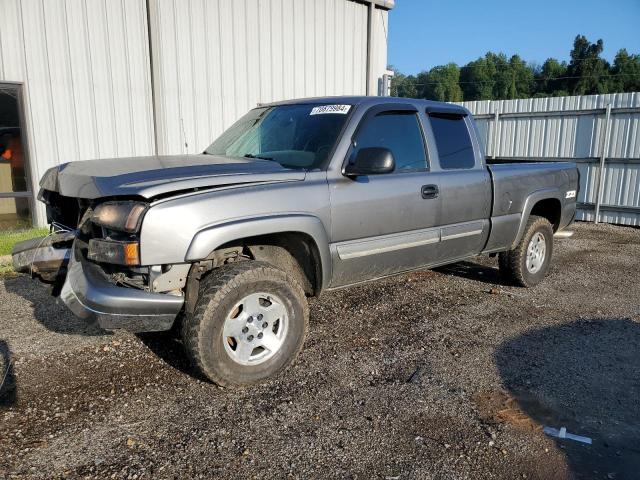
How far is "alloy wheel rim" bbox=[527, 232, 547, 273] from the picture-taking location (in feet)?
18.8

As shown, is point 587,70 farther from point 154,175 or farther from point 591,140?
point 154,175

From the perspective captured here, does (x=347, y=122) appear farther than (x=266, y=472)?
Yes

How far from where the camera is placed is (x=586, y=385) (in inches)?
138

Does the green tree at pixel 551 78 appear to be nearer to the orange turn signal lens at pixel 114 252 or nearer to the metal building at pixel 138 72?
the metal building at pixel 138 72

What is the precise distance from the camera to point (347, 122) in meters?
3.90

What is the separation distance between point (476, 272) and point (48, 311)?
481cm

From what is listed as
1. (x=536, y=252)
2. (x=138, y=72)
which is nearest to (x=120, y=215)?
(x=536, y=252)

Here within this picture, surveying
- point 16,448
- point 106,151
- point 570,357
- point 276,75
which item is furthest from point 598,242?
point 16,448

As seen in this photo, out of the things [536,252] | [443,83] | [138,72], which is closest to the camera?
[536,252]

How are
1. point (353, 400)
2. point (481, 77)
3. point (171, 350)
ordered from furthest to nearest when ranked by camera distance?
1. point (481, 77)
2. point (171, 350)
3. point (353, 400)

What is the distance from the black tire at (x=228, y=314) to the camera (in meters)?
3.12

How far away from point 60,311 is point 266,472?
10.4ft

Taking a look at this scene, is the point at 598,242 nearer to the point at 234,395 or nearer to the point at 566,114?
the point at 566,114

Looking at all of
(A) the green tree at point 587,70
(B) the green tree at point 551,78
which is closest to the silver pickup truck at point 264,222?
(A) the green tree at point 587,70
